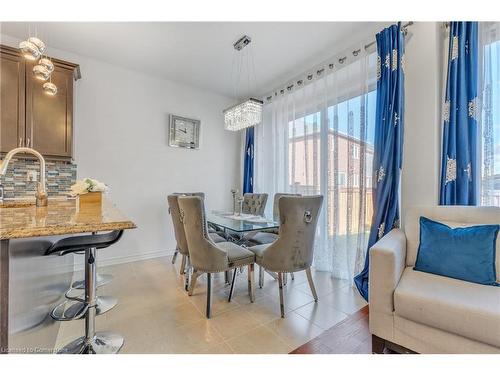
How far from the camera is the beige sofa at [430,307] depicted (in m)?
1.12

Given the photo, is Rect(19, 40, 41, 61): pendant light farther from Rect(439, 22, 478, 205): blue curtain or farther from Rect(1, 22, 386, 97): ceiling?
Rect(439, 22, 478, 205): blue curtain

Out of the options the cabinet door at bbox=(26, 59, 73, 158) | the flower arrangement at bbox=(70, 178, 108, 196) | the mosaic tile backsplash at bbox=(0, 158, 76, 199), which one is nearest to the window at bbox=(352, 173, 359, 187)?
the flower arrangement at bbox=(70, 178, 108, 196)

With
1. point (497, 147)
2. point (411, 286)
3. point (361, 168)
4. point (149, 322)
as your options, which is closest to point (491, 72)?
point (497, 147)

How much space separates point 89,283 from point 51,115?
216 centimetres

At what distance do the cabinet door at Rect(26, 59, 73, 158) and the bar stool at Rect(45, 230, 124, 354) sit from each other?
1830 mm

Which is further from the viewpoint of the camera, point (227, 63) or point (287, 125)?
point (287, 125)

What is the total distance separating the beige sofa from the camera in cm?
112

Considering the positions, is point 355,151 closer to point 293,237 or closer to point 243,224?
point 293,237

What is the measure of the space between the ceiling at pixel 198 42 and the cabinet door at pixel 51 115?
444 mm

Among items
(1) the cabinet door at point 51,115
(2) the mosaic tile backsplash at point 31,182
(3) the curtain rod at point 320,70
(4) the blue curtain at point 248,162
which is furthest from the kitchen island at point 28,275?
(4) the blue curtain at point 248,162

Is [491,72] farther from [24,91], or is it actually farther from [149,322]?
[24,91]

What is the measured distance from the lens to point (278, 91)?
11.9 feet

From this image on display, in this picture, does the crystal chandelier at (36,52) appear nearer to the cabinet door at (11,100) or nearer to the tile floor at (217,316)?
the cabinet door at (11,100)
